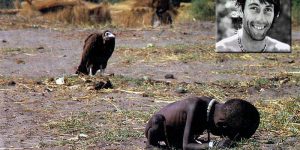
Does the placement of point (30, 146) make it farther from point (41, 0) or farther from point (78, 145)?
point (41, 0)

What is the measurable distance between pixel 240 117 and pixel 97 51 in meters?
5.70

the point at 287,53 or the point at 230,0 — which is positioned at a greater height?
the point at 230,0

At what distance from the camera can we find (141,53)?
578 inches

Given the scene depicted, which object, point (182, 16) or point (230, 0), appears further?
point (182, 16)

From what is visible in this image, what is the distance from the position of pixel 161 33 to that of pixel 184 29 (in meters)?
1.52

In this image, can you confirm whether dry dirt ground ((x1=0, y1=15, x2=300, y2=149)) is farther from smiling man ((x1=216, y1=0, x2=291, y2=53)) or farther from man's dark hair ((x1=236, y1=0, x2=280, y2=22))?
man's dark hair ((x1=236, y1=0, x2=280, y2=22))

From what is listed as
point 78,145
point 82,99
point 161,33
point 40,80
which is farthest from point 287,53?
point 78,145

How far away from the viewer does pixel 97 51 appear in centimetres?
1051

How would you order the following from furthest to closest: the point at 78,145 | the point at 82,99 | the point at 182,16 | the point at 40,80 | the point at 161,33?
the point at 182,16, the point at 161,33, the point at 40,80, the point at 82,99, the point at 78,145

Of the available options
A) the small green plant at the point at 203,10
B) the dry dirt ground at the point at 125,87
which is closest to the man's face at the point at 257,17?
the dry dirt ground at the point at 125,87

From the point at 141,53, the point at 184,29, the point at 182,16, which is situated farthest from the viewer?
the point at 182,16

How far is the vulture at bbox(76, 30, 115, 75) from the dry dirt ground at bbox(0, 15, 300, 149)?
330 millimetres

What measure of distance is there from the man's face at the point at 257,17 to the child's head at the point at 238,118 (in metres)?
8.93

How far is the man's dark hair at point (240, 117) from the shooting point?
503 centimetres
